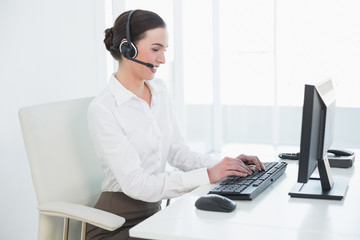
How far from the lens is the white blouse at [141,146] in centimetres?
177

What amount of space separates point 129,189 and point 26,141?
14.1 inches

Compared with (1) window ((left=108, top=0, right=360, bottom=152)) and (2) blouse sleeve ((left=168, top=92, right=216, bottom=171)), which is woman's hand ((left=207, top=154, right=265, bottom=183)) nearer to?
(2) blouse sleeve ((left=168, top=92, right=216, bottom=171))

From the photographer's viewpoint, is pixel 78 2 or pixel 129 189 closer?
pixel 129 189

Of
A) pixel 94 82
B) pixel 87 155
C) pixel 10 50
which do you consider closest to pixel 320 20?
pixel 94 82

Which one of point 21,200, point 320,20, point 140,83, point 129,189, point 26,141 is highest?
point 320,20

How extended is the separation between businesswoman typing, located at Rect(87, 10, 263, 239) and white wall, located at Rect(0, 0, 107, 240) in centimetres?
70

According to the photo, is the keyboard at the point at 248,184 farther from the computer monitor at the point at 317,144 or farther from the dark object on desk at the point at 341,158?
the dark object on desk at the point at 341,158

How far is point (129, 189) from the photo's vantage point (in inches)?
69.2

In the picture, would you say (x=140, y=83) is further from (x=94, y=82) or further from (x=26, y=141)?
(x=94, y=82)

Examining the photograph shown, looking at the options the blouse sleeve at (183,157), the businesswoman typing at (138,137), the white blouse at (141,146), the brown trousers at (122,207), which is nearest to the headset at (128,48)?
the businesswoman typing at (138,137)

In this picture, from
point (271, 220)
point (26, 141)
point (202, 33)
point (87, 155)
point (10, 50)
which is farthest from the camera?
point (202, 33)

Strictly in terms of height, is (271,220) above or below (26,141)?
below

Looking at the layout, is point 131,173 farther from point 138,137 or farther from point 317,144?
point 317,144

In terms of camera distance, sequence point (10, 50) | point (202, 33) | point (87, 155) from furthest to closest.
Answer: point (202, 33) < point (10, 50) < point (87, 155)
